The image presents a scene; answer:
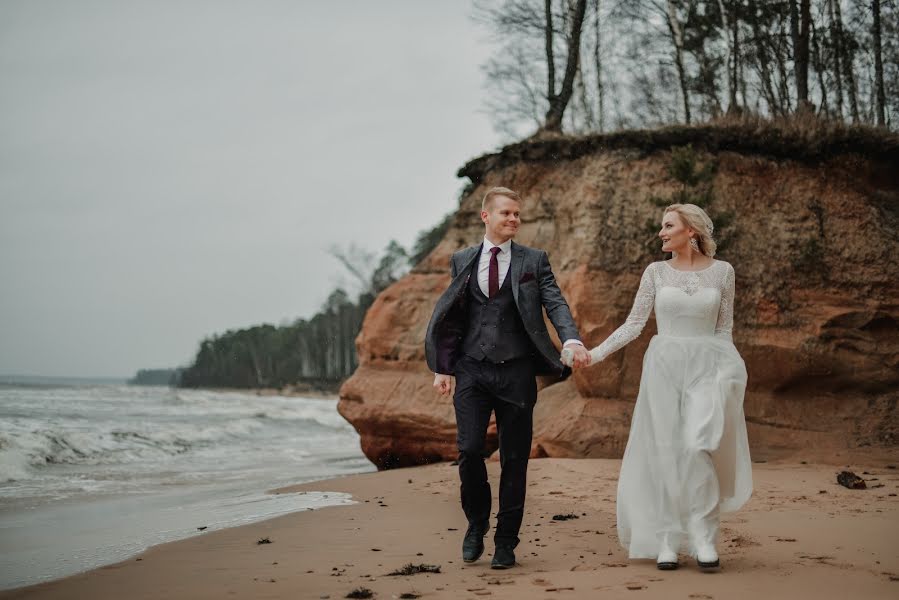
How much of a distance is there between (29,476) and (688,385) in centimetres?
1019

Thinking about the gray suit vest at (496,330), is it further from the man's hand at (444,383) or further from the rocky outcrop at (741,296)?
the rocky outcrop at (741,296)

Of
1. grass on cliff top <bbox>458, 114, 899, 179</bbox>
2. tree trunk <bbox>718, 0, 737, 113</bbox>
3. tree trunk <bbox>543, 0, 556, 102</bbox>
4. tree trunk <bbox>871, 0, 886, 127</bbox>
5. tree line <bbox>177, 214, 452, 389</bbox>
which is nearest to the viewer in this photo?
grass on cliff top <bbox>458, 114, 899, 179</bbox>

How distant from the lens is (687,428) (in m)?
4.54

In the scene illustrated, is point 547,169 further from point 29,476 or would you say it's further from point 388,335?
point 29,476

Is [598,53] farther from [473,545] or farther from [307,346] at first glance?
[307,346]

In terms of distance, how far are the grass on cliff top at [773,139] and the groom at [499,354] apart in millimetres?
7503

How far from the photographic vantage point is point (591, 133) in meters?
12.7

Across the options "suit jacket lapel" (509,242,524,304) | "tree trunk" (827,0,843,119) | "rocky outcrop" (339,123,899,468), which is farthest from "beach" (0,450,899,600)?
"tree trunk" (827,0,843,119)

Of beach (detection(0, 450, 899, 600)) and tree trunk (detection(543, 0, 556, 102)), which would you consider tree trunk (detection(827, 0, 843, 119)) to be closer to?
tree trunk (detection(543, 0, 556, 102))

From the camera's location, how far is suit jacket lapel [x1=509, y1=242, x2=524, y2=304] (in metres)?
4.74

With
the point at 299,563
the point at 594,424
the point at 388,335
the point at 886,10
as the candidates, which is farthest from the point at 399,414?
the point at 886,10

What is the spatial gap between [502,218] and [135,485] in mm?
7437

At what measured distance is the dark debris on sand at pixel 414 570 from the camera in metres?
4.37

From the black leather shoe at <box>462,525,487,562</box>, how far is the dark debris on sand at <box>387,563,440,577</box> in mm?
239
